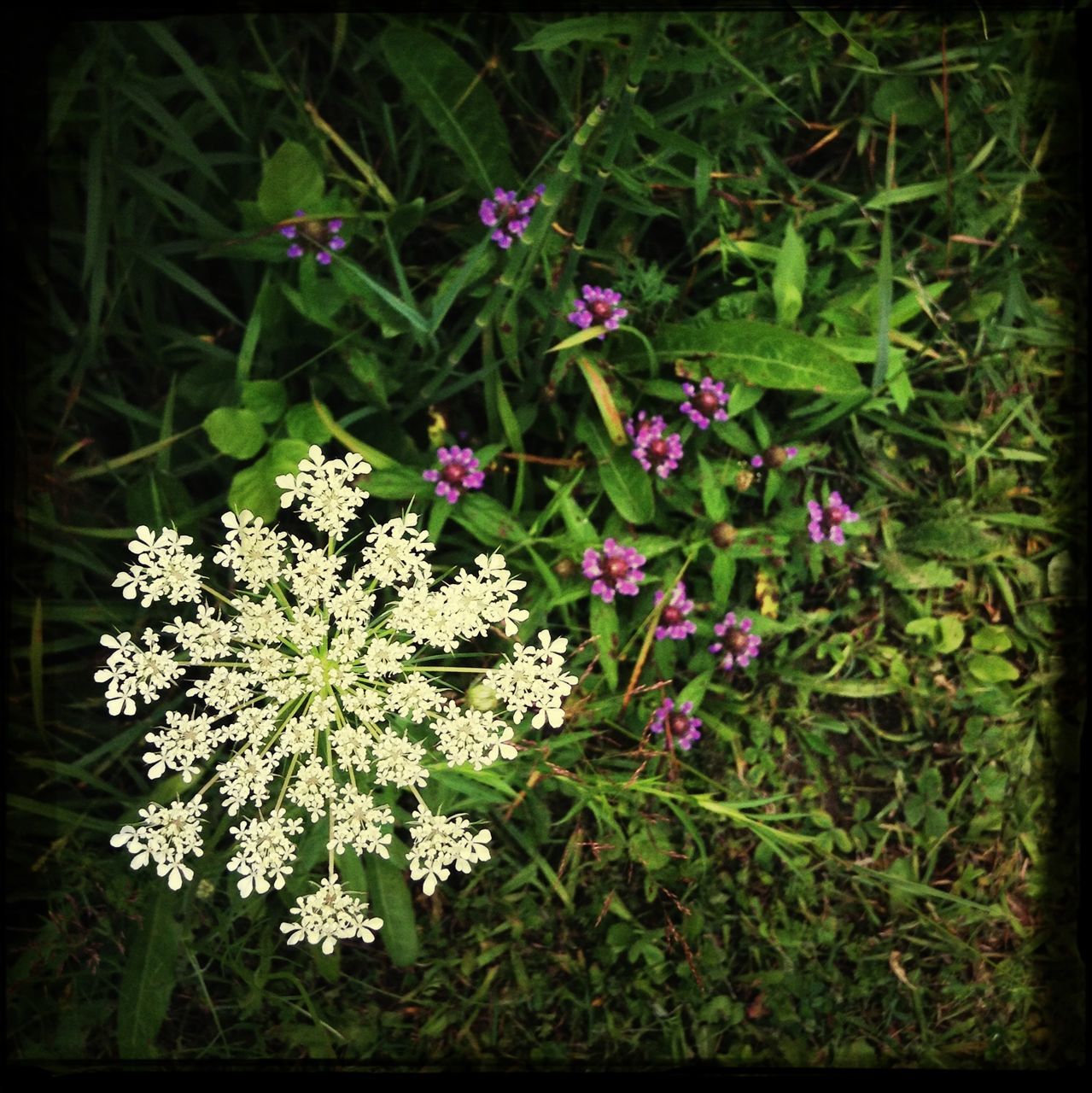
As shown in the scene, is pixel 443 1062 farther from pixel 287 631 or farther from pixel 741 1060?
pixel 287 631

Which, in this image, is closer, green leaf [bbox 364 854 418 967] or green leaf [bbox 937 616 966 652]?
green leaf [bbox 364 854 418 967]

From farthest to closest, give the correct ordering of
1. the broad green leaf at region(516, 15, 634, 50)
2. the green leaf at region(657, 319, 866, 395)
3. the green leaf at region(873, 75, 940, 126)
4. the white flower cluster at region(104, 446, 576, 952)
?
1. the green leaf at region(873, 75, 940, 126)
2. the green leaf at region(657, 319, 866, 395)
3. the broad green leaf at region(516, 15, 634, 50)
4. the white flower cluster at region(104, 446, 576, 952)

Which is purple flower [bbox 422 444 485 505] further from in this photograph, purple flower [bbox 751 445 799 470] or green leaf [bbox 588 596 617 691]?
purple flower [bbox 751 445 799 470]

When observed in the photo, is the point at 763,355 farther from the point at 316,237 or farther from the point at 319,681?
the point at 319,681

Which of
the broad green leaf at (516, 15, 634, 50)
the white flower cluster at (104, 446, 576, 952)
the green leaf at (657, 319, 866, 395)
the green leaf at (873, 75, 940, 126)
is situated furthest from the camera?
the green leaf at (873, 75, 940, 126)

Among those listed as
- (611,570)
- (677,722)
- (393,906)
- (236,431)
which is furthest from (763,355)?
(393,906)

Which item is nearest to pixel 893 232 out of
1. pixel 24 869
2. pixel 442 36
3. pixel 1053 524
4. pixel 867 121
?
pixel 867 121

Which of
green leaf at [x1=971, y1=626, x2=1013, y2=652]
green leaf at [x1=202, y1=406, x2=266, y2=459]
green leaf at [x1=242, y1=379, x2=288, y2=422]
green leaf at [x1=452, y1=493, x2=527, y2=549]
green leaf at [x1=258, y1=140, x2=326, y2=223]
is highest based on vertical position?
green leaf at [x1=258, y1=140, x2=326, y2=223]

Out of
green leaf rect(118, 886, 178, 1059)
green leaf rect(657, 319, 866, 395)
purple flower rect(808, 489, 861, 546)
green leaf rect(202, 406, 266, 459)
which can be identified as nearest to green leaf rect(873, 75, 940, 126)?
green leaf rect(657, 319, 866, 395)
